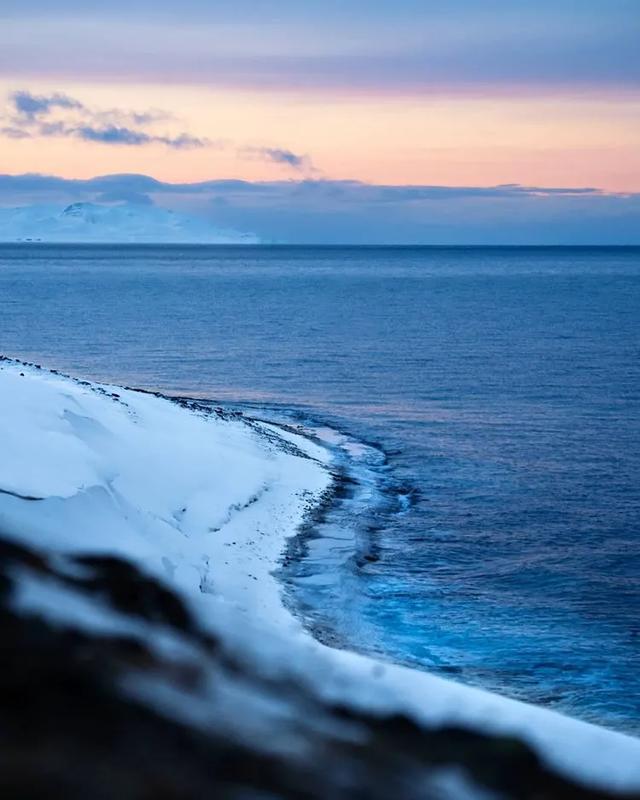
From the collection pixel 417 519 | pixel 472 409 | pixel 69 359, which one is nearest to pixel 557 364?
pixel 472 409

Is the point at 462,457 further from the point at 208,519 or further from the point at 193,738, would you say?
the point at 193,738

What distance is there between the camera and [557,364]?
57625 millimetres

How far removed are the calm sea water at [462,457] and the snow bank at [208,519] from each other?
6.76ft

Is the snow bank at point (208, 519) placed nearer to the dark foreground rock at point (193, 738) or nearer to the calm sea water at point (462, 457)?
the dark foreground rock at point (193, 738)

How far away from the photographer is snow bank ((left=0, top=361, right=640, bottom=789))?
23.7 ft

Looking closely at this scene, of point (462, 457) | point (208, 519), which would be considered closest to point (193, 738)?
point (208, 519)

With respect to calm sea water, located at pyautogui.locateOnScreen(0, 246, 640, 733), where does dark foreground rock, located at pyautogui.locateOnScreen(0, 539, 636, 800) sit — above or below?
above

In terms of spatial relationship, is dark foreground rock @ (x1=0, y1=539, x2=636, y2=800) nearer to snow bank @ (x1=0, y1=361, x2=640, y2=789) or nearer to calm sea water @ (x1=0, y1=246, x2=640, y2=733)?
snow bank @ (x1=0, y1=361, x2=640, y2=789)

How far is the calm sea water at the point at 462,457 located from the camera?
1753 cm

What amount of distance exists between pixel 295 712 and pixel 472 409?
1409 inches

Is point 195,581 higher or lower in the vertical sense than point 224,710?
lower

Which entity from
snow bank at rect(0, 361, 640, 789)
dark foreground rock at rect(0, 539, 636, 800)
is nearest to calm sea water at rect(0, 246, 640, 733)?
snow bank at rect(0, 361, 640, 789)

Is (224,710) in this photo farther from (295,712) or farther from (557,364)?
(557,364)

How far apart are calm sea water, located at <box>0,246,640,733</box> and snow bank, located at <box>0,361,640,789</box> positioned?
6.76ft
